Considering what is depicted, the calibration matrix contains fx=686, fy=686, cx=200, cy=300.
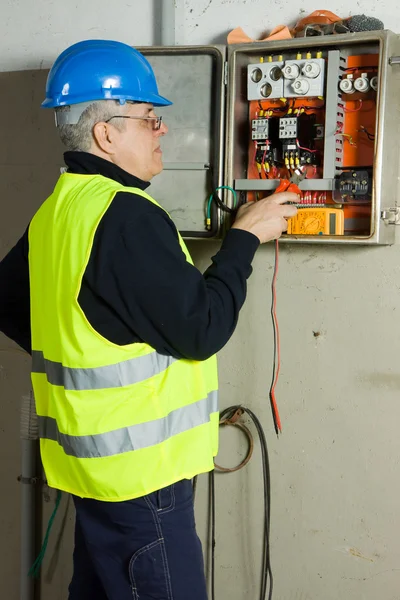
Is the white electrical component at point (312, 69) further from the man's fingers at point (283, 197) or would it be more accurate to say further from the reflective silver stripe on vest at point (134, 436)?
the reflective silver stripe on vest at point (134, 436)

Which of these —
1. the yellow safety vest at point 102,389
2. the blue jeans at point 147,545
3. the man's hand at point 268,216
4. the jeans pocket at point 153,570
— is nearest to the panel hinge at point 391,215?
the man's hand at point 268,216

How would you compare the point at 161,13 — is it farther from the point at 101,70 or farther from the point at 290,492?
the point at 290,492

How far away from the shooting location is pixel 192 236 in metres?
1.68

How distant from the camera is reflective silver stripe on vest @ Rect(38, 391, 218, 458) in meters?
1.26

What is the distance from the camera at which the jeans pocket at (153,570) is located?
49.5 inches

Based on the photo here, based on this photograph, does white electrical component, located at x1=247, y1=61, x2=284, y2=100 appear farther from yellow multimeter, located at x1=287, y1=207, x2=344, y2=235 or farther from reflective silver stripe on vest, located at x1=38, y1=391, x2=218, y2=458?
reflective silver stripe on vest, located at x1=38, y1=391, x2=218, y2=458

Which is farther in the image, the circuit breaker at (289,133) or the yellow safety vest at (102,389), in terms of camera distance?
the circuit breaker at (289,133)

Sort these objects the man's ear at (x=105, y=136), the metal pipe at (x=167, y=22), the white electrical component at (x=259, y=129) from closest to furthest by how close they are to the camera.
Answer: the man's ear at (x=105, y=136)
the white electrical component at (x=259, y=129)
the metal pipe at (x=167, y=22)

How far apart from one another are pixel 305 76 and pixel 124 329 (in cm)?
72

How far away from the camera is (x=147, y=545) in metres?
1.26

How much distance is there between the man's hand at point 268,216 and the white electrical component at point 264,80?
259mm

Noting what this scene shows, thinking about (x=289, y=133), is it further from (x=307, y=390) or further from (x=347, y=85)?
(x=307, y=390)

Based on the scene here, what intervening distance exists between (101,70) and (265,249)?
25.3 inches

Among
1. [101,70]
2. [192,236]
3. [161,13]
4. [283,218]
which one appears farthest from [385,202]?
[161,13]
